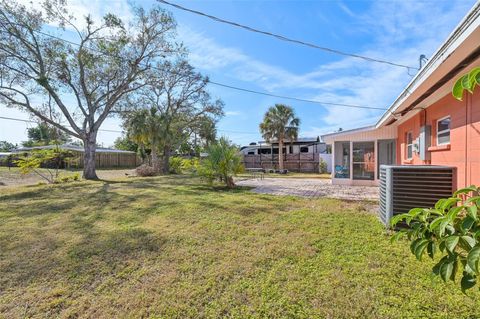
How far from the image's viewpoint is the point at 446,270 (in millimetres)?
1062

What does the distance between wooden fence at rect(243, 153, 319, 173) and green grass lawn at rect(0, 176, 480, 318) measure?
64.2 feet

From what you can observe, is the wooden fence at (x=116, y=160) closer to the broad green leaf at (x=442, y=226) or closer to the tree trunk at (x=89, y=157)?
the tree trunk at (x=89, y=157)

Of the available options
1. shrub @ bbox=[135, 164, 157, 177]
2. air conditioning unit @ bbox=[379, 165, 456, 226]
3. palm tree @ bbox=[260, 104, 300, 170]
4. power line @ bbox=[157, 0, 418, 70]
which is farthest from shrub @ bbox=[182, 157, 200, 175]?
palm tree @ bbox=[260, 104, 300, 170]

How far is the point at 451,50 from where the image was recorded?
3.04 metres

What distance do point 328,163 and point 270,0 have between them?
63.0ft

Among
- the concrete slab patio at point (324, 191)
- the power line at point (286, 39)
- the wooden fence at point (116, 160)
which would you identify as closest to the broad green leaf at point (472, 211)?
the power line at point (286, 39)

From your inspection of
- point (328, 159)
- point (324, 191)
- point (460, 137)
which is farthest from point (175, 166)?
point (460, 137)

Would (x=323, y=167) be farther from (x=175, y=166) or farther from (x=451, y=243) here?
(x=451, y=243)

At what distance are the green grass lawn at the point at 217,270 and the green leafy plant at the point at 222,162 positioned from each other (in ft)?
15.6

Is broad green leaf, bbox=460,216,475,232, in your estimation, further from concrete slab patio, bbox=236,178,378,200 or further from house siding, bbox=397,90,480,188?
concrete slab patio, bbox=236,178,378,200

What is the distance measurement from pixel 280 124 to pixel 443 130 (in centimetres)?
1843

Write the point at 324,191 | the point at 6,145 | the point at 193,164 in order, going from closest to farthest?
1. the point at 324,191
2. the point at 193,164
3. the point at 6,145

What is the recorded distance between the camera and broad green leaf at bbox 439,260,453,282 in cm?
104

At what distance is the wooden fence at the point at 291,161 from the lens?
995 inches
